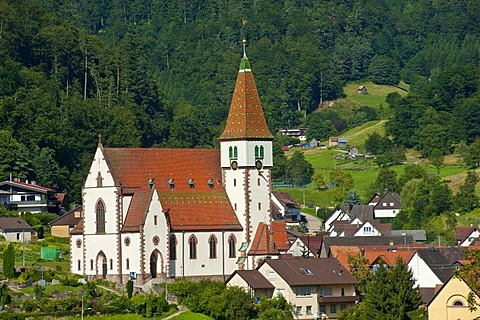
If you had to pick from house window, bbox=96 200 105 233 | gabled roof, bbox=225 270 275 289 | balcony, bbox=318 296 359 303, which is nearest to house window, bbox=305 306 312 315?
balcony, bbox=318 296 359 303

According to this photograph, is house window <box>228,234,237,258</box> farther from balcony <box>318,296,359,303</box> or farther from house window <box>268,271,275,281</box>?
balcony <box>318,296,359,303</box>

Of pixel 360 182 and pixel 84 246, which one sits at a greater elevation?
pixel 360 182

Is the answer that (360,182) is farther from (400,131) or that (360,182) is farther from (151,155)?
(151,155)

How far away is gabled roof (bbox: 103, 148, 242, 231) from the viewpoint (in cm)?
9400

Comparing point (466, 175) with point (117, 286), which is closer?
point (117, 286)

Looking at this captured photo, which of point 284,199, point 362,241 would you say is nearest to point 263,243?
point 362,241

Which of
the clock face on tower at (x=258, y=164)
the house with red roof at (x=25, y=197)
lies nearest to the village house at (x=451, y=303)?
the clock face on tower at (x=258, y=164)

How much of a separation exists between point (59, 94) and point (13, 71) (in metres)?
5.95

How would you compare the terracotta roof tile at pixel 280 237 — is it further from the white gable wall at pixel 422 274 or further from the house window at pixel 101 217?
the house window at pixel 101 217

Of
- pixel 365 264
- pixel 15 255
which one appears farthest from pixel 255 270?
pixel 15 255

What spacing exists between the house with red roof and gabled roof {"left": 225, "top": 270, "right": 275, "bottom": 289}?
109 ft

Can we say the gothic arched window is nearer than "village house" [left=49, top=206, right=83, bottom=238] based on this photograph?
Yes

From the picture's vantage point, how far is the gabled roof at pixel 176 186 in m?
94.0

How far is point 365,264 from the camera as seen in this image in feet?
315
